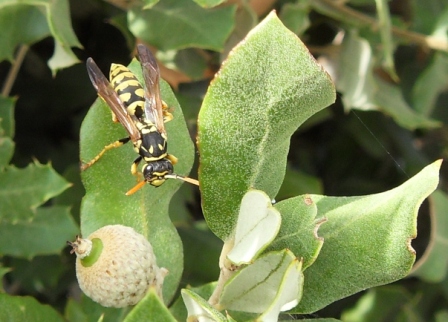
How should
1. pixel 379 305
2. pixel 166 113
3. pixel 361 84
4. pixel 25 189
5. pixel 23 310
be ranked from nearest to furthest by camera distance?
pixel 23 310 < pixel 166 113 < pixel 25 189 < pixel 361 84 < pixel 379 305

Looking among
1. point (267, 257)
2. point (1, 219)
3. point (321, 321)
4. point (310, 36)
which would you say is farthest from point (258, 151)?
point (310, 36)

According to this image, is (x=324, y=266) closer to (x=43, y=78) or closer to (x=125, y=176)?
(x=125, y=176)

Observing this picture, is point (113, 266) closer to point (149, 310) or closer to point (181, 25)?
point (149, 310)

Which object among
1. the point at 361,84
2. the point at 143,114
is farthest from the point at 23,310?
the point at 361,84

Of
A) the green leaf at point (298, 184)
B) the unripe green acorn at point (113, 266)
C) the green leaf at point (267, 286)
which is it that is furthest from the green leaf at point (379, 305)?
the unripe green acorn at point (113, 266)

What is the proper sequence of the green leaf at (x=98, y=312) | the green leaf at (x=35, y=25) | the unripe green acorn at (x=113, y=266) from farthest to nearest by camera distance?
the green leaf at (x=35, y=25)
the green leaf at (x=98, y=312)
the unripe green acorn at (x=113, y=266)

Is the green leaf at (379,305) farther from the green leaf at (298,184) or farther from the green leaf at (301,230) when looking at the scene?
the green leaf at (301,230)

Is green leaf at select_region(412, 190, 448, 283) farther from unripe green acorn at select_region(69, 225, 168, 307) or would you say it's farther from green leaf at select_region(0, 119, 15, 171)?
green leaf at select_region(0, 119, 15, 171)
